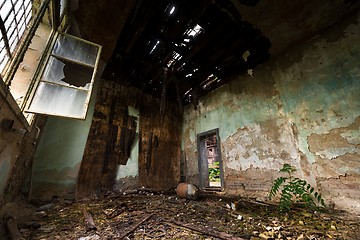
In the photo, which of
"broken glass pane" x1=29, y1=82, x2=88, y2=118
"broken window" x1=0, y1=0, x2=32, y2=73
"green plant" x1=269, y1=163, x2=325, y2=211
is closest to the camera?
"broken window" x1=0, y1=0, x2=32, y2=73

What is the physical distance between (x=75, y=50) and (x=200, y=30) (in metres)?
2.61

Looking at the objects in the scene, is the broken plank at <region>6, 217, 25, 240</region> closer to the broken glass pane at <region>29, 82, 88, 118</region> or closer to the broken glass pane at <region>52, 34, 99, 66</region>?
the broken glass pane at <region>29, 82, 88, 118</region>

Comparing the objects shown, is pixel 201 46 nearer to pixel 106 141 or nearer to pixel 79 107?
pixel 79 107

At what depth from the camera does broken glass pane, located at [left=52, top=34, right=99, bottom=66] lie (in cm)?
281

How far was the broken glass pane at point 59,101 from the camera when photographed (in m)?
2.37

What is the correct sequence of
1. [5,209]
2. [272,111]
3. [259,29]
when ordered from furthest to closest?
[272,111]
[259,29]
[5,209]

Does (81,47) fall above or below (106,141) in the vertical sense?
above

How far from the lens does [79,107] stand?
8.83ft

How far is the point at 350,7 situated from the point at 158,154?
5724 mm

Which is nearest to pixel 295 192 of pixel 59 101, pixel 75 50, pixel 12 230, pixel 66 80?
pixel 12 230

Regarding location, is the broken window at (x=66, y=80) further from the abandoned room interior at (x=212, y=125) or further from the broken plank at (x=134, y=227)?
the broken plank at (x=134, y=227)

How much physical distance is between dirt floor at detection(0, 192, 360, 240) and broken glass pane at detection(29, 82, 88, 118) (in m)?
1.45

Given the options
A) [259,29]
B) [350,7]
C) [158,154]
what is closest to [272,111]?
[259,29]

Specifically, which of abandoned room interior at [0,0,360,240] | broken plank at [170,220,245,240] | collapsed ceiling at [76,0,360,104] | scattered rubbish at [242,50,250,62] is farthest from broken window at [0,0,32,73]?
scattered rubbish at [242,50,250,62]
